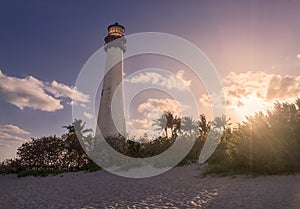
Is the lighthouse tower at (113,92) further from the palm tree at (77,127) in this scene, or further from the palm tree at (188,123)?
the palm tree at (188,123)

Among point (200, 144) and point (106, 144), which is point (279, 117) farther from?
point (106, 144)

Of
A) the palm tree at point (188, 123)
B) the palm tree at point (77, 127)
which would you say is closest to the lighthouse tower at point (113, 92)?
the palm tree at point (77, 127)

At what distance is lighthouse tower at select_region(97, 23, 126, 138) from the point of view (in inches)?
986

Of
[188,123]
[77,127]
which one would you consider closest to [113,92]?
[77,127]

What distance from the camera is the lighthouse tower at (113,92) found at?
2505 centimetres

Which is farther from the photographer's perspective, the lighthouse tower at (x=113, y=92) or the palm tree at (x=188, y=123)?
the palm tree at (x=188, y=123)

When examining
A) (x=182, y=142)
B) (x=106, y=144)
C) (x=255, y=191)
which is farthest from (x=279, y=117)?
(x=106, y=144)

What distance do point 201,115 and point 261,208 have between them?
35.6 meters

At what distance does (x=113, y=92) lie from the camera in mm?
25781

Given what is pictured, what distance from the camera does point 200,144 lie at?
54.6 ft

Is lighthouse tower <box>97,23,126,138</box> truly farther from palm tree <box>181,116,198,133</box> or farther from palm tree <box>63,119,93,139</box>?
palm tree <box>181,116,198,133</box>

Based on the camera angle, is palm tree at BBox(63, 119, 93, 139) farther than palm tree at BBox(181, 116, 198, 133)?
No

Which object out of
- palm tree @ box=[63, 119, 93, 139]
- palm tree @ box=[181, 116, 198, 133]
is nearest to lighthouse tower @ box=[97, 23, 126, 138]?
palm tree @ box=[63, 119, 93, 139]

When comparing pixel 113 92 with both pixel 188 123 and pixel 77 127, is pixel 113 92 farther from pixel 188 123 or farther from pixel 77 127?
pixel 188 123
